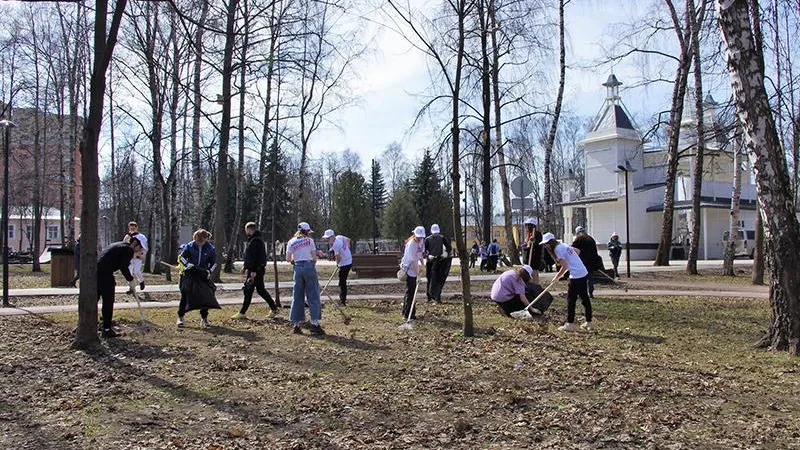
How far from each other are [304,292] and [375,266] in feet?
40.4

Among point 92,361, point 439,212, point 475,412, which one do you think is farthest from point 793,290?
point 439,212

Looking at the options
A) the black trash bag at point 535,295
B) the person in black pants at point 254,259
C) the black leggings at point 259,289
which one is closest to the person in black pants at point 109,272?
the person in black pants at point 254,259

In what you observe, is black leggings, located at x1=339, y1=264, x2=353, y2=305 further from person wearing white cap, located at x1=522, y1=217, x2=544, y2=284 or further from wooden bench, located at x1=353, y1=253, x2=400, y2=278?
wooden bench, located at x1=353, y1=253, x2=400, y2=278

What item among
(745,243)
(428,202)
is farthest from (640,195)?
(428,202)

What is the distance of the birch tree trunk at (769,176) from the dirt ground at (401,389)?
54cm

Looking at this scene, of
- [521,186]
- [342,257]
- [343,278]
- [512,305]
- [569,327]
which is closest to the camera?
[569,327]

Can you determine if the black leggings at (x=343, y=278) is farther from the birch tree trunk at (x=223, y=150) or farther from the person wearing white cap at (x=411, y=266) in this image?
the birch tree trunk at (x=223, y=150)

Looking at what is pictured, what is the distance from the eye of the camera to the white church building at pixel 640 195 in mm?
40156

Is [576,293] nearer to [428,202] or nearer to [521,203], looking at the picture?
[521,203]

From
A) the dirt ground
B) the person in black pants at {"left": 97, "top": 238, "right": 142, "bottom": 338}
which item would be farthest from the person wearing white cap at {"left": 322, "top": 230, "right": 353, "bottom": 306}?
the person in black pants at {"left": 97, "top": 238, "right": 142, "bottom": 338}

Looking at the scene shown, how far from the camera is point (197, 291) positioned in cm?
1062

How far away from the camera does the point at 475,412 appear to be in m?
5.85

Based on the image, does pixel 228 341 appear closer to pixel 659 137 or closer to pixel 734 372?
pixel 734 372

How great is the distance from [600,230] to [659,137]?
59.5 feet
